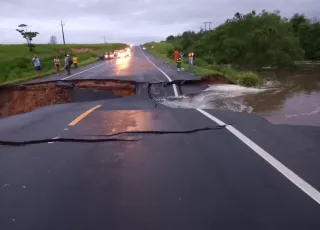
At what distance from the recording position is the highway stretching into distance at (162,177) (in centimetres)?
325

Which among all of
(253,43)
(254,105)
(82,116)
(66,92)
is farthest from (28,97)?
(253,43)

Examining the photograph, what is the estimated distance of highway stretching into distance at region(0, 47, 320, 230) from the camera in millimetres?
3246

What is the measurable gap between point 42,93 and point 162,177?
11.9 meters

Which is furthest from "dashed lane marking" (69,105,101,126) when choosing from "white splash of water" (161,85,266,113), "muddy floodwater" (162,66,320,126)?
"muddy floodwater" (162,66,320,126)

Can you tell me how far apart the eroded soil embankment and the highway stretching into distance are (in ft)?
22.8

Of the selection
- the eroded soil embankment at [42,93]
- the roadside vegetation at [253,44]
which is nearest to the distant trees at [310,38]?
the roadside vegetation at [253,44]

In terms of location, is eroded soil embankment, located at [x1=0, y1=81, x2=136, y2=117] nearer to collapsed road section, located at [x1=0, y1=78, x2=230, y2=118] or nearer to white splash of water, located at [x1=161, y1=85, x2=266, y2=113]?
collapsed road section, located at [x1=0, y1=78, x2=230, y2=118]

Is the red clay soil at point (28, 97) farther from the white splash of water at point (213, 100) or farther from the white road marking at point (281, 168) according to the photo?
the white road marking at point (281, 168)

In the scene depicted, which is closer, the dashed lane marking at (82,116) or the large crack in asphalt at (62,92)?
the dashed lane marking at (82,116)

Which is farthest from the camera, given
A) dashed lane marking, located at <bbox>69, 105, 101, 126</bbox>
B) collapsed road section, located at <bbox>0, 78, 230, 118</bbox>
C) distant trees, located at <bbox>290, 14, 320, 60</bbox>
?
distant trees, located at <bbox>290, 14, 320, 60</bbox>

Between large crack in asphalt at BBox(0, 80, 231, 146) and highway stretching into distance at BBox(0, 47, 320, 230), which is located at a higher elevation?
highway stretching into distance at BBox(0, 47, 320, 230)

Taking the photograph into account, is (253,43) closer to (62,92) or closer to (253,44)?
(253,44)

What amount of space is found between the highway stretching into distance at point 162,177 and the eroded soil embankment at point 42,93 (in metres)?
6.95

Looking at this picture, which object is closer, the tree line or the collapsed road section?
the collapsed road section
